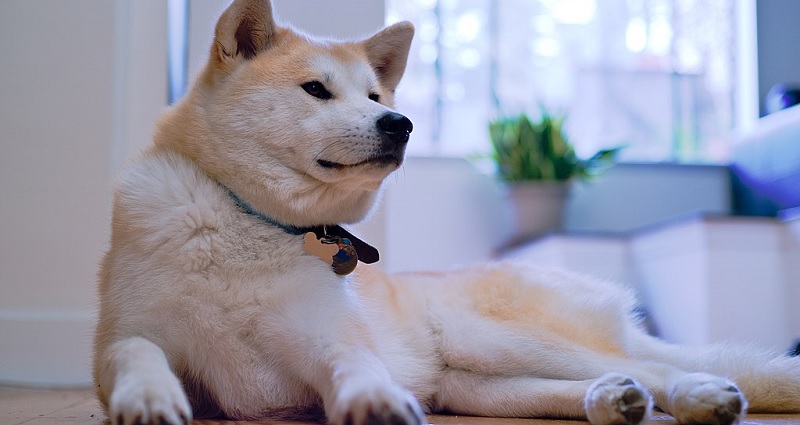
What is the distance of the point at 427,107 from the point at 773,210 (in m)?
2.30

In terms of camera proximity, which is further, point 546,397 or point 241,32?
point 241,32

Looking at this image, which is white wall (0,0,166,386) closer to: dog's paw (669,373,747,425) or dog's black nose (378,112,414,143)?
dog's black nose (378,112,414,143)

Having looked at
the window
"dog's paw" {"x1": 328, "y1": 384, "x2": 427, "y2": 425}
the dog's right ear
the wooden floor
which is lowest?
the wooden floor

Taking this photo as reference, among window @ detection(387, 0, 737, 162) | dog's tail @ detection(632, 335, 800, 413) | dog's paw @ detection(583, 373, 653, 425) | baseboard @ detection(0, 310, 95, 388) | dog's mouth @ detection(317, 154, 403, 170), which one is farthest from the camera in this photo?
window @ detection(387, 0, 737, 162)

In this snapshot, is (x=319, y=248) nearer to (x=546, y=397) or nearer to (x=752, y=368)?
(x=546, y=397)

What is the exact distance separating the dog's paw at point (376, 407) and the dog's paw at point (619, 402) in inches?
15.0

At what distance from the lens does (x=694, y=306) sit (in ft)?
12.5

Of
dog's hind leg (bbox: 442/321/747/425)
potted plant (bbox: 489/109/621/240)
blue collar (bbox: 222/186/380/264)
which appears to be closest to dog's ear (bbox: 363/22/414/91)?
blue collar (bbox: 222/186/380/264)

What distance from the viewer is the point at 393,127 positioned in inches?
62.0

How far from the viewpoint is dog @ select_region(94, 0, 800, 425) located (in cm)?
133

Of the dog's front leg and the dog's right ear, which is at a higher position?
the dog's right ear

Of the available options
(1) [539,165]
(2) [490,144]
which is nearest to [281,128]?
(1) [539,165]

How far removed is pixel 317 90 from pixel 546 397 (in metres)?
0.78

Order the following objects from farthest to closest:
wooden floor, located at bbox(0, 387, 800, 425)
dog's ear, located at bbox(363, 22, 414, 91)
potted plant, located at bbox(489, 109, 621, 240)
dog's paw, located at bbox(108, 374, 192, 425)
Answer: potted plant, located at bbox(489, 109, 621, 240), dog's ear, located at bbox(363, 22, 414, 91), wooden floor, located at bbox(0, 387, 800, 425), dog's paw, located at bbox(108, 374, 192, 425)
